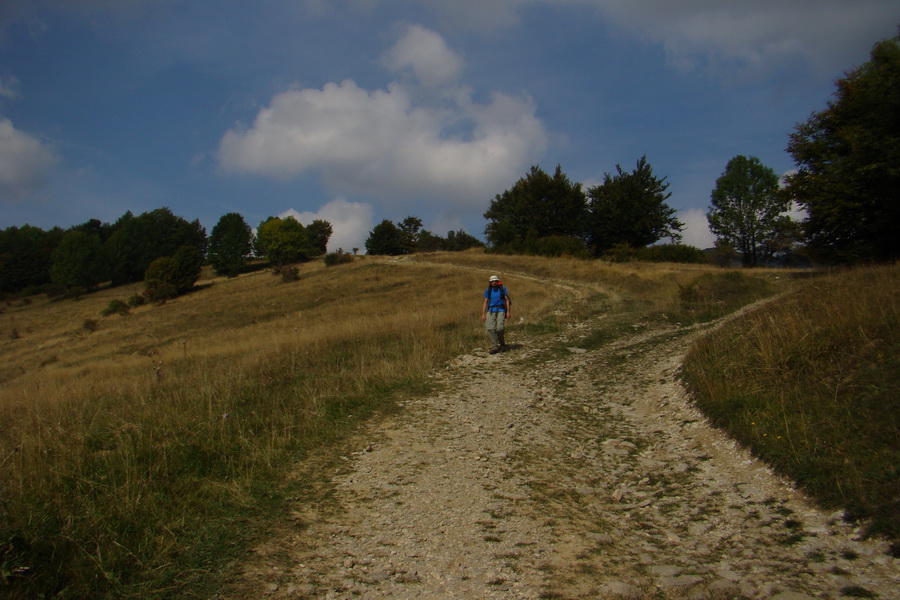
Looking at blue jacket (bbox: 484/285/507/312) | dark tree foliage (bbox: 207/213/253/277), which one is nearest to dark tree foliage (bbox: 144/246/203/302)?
dark tree foliage (bbox: 207/213/253/277)

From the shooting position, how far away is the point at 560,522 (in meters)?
4.07

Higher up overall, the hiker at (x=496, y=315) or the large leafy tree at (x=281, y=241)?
the large leafy tree at (x=281, y=241)

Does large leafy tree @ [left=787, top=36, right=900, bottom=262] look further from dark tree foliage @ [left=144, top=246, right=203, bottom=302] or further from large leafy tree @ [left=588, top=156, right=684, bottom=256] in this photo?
dark tree foliage @ [left=144, top=246, right=203, bottom=302]

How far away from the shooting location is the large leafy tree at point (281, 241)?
3174 inches

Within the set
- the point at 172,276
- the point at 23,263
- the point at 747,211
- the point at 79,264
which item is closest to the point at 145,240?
the point at 79,264

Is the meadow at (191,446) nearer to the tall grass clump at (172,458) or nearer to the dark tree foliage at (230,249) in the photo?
the tall grass clump at (172,458)

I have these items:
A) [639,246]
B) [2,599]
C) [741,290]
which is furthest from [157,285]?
[2,599]

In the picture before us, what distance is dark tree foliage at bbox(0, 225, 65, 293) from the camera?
87000mm

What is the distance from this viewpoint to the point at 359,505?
442cm

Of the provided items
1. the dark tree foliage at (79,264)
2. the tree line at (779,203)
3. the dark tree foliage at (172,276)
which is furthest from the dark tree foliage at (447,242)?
the dark tree foliage at (79,264)

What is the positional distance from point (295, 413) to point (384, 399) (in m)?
1.47

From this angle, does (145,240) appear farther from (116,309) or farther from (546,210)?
(546,210)

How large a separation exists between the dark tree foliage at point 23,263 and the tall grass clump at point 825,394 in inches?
4299

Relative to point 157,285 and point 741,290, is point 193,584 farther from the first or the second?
point 157,285
